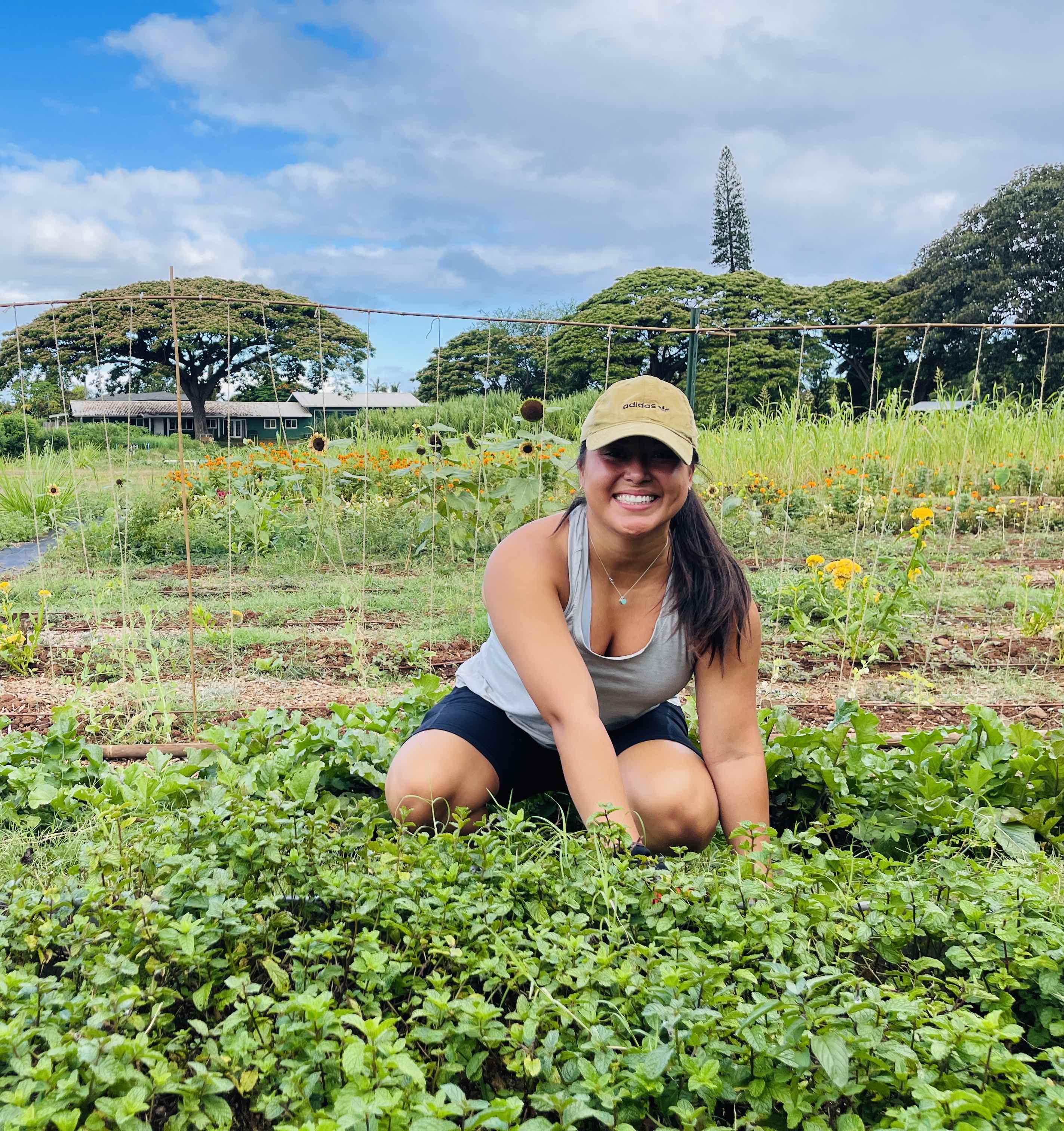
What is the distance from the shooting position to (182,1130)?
3.52 ft

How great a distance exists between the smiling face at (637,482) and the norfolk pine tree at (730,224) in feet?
103

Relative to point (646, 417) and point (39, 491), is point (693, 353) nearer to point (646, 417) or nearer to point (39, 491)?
point (646, 417)

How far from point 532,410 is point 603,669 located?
2.43m

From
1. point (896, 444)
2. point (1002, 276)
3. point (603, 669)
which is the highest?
point (1002, 276)

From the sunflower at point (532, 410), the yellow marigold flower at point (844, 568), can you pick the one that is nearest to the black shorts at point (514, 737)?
the yellow marigold flower at point (844, 568)

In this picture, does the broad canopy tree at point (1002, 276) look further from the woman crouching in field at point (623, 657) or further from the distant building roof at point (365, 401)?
the woman crouching in field at point (623, 657)

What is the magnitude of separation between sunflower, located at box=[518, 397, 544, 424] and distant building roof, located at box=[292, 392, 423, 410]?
2.81 ft

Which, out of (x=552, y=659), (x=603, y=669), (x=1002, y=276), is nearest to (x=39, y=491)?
(x=603, y=669)

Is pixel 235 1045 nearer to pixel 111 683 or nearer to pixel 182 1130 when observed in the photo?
pixel 182 1130

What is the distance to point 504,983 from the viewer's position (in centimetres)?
136

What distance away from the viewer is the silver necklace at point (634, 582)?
2000 mm

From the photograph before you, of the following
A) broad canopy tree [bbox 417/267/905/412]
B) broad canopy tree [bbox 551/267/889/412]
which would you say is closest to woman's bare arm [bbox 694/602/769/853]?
broad canopy tree [bbox 417/267/905/412]

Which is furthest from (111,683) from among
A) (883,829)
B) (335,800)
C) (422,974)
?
(883,829)

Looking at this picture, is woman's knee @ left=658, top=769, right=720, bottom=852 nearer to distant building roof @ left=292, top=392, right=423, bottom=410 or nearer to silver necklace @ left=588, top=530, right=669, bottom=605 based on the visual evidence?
silver necklace @ left=588, top=530, right=669, bottom=605
